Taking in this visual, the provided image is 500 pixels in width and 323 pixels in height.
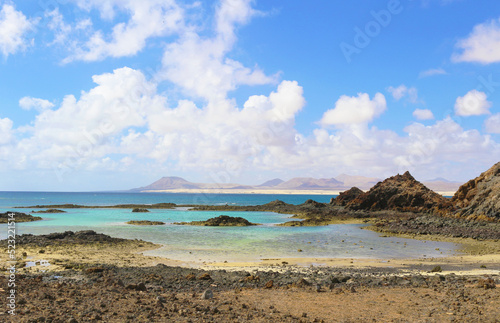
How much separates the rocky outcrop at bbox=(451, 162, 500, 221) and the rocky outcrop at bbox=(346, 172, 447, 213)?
1154 cm

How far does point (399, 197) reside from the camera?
71.6m

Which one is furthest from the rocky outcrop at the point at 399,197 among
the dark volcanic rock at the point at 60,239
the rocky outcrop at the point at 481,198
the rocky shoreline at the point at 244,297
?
the dark volcanic rock at the point at 60,239

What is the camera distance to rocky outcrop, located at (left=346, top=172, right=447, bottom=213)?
67294mm

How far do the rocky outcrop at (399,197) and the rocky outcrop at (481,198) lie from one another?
1154cm

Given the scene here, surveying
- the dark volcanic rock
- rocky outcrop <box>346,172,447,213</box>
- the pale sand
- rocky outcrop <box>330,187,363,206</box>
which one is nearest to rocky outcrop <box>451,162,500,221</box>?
rocky outcrop <box>346,172,447,213</box>

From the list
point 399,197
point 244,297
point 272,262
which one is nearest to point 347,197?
point 399,197

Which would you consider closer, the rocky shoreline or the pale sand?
the rocky shoreline

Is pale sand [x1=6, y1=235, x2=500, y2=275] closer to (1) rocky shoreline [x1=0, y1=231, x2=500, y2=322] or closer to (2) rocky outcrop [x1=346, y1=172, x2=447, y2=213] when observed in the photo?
(1) rocky shoreline [x1=0, y1=231, x2=500, y2=322]

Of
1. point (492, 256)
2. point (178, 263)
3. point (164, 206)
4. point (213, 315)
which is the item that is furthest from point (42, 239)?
point (164, 206)

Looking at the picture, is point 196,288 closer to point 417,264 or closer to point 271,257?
point 271,257

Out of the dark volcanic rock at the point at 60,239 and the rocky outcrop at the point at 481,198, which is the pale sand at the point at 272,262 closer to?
the dark volcanic rock at the point at 60,239

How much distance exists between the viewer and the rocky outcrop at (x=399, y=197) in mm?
67294

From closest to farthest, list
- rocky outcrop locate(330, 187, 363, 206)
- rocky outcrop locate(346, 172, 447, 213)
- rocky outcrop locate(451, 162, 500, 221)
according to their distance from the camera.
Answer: rocky outcrop locate(451, 162, 500, 221)
rocky outcrop locate(346, 172, 447, 213)
rocky outcrop locate(330, 187, 363, 206)

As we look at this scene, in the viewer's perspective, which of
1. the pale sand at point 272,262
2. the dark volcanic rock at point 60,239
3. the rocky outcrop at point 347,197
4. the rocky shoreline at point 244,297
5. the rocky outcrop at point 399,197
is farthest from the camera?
the rocky outcrop at point 347,197
